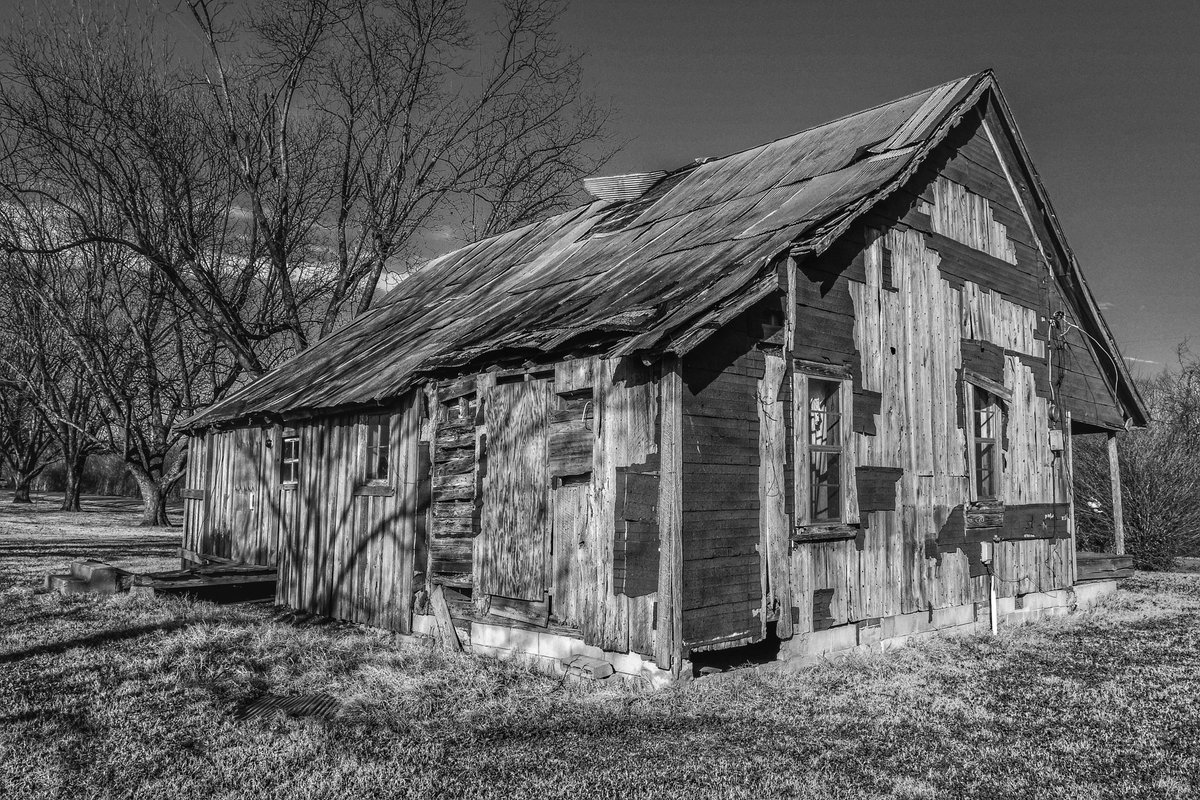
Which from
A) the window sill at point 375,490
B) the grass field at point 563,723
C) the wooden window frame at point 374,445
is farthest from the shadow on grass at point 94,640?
the wooden window frame at point 374,445

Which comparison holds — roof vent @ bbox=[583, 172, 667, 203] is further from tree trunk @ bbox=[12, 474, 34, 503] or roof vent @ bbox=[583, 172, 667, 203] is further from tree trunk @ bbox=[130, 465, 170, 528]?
tree trunk @ bbox=[12, 474, 34, 503]

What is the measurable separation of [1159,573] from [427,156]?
74.6 feet

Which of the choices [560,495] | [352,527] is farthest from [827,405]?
[352,527]

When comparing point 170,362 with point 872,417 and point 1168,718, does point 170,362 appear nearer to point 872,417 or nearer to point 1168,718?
point 872,417

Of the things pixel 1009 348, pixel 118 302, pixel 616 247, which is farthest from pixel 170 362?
pixel 1009 348

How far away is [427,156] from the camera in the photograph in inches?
1148

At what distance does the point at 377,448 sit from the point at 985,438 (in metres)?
8.27

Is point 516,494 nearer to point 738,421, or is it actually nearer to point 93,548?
point 738,421

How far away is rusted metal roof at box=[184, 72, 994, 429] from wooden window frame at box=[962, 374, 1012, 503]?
3.28m

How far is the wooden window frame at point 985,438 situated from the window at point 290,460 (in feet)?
33.1

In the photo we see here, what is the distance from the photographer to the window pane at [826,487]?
397 inches

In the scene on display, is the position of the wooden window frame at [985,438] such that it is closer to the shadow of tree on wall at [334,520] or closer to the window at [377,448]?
the shadow of tree on wall at [334,520]

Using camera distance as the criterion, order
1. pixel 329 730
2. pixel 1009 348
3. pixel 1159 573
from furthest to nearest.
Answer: pixel 1159 573 → pixel 1009 348 → pixel 329 730

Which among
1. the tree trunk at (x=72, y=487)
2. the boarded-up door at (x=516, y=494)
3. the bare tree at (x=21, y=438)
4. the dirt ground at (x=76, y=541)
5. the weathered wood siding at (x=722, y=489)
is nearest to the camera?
the weathered wood siding at (x=722, y=489)
